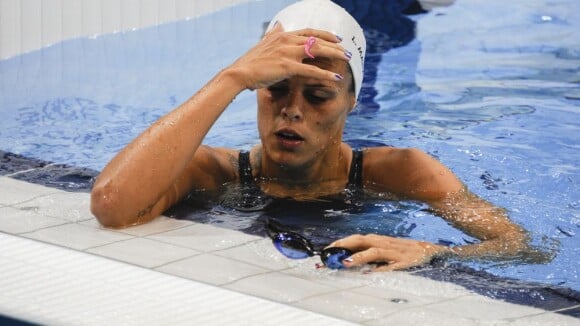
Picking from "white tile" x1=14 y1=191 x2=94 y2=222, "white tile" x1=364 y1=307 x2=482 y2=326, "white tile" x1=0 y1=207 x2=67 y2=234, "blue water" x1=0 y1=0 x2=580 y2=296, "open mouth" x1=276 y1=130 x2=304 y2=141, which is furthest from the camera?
"blue water" x1=0 y1=0 x2=580 y2=296

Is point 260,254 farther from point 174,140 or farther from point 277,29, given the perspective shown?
point 277,29

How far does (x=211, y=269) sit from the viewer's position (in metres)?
2.86

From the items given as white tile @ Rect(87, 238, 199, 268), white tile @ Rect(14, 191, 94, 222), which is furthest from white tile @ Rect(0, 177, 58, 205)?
white tile @ Rect(87, 238, 199, 268)

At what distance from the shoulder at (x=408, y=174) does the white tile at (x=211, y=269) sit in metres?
1.14

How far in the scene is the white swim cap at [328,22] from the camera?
3773 millimetres

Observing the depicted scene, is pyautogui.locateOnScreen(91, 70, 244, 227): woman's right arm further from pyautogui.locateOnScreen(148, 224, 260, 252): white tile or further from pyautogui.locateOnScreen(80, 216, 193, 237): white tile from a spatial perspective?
pyautogui.locateOnScreen(148, 224, 260, 252): white tile

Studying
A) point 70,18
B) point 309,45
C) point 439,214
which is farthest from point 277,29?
point 70,18

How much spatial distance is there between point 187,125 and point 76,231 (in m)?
0.45

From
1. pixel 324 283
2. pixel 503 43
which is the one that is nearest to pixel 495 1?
pixel 503 43

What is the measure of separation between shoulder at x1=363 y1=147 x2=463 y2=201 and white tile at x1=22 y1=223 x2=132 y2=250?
1.15 metres

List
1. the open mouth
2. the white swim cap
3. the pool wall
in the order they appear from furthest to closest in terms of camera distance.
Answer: the pool wall
the white swim cap
the open mouth

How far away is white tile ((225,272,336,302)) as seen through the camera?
2.66 meters

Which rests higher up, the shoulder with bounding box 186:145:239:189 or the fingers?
the fingers

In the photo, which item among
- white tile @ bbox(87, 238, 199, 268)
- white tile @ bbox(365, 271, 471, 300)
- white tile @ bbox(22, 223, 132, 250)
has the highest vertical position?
white tile @ bbox(365, 271, 471, 300)
